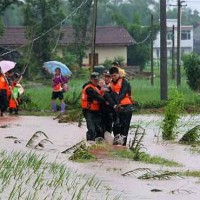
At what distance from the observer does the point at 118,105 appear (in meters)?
14.1

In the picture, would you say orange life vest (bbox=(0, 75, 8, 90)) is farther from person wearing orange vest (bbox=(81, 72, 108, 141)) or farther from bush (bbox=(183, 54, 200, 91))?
bush (bbox=(183, 54, 200, 91))

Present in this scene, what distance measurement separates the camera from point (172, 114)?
1614 cm

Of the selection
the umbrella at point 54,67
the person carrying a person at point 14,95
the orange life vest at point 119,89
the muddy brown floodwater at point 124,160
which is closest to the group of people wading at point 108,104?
the orange life vest at point 119,89

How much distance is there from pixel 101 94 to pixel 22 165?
387cm

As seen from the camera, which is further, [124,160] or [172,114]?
[172,114]

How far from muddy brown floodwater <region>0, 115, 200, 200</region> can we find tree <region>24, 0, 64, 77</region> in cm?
3106

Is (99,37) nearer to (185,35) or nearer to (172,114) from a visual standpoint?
(185,35)

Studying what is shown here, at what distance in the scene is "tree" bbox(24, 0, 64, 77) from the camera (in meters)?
53.6

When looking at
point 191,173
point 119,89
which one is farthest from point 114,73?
point 191,173

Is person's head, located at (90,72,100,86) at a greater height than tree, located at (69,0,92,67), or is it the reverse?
tree, located at (69,0,92,67)

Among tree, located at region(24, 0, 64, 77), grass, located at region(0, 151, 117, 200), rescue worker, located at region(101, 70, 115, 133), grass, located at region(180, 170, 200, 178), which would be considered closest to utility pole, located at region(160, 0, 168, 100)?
rescue worker, located at region(101, 70, 115, 133)

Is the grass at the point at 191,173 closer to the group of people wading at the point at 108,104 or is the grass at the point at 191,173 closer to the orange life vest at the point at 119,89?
the group of people wading at the point at 108,104

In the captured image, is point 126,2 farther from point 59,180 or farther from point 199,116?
point 59,180

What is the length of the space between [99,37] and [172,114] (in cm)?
5576
